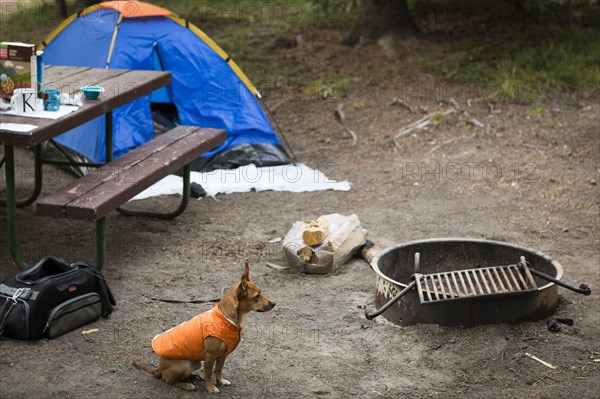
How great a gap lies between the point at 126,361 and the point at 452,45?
25.7ft

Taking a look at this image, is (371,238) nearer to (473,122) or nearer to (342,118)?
(473,122)

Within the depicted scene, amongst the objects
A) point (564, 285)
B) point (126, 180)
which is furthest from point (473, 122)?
point (126, 180)

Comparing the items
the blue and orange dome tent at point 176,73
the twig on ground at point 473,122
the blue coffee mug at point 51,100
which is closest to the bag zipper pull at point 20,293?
the blue coffee mug at point 51,100

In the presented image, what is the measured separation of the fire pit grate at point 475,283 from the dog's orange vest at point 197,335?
1237 millimetres

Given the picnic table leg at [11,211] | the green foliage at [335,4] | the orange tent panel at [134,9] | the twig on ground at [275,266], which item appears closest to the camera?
the picnic table leg at [11,211]

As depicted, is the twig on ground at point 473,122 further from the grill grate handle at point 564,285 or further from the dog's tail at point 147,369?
the dog's tail at point 147,369

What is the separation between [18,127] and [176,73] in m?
3.32

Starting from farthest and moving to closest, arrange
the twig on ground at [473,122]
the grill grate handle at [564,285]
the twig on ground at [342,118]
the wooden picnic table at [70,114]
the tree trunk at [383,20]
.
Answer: the tree trunk at [383,20] < the twig on ground at [342,118] < the twig on ground at [473,122] < the wooden picnic table at [70,114] < the grill grate handle at [564,285]

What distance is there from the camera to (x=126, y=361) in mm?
4816

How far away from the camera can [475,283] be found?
5668mm

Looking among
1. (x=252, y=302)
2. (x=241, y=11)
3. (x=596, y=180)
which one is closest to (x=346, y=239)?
(x=252, y=302)

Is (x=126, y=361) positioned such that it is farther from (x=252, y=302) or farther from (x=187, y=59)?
(x=187, y=59)

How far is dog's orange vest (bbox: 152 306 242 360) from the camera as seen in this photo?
435cm

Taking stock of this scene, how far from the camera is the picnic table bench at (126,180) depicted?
5.50 meters
